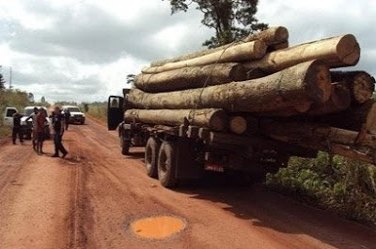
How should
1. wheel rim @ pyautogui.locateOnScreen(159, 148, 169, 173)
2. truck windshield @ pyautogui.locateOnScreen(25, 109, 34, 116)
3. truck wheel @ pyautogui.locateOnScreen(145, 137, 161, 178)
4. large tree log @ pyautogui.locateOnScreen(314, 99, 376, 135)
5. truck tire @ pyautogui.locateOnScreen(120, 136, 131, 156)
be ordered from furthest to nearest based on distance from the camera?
truck windshield @ pyautogui.locateOnScreen(25, 109, 34, 116) < truck tire @ pyautogui.locateOnScreen(120, 136, 131, 156) < truck wheel @ pyautogui.locateOnScreen(145, 137, 161, 178) < wheel rim @ pyautogui.locateOnScreen(159, 148, 169, 173) < large tree log @ pyautogui.locateOnScreen(314, 99, 376, 135)

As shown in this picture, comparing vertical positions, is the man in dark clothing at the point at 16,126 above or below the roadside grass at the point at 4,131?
above

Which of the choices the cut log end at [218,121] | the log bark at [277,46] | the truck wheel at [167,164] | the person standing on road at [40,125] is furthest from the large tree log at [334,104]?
the person standing on road at [40,125]

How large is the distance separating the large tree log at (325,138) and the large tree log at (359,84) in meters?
0.66

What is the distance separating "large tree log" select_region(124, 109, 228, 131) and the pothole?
2.02 metres

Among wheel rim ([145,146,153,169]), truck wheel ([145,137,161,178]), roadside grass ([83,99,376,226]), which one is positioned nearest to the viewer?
roadside grass ([83,99,376,226])

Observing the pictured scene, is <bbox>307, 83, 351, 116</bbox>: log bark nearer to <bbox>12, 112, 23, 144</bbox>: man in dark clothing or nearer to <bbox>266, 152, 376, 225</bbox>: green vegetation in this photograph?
<bbox>266, 152, 376, 225</bbox>: green vegetation

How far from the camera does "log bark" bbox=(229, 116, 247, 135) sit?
1045 centimetres

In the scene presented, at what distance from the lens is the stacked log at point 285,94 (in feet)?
→ 27.3

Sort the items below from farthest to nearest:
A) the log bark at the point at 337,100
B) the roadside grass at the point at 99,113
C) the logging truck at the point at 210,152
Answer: the roadside grass at the point at 99,113, the logging truck at the point at 210,152, the log bark at the point at 337,100

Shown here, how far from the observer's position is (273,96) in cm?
892

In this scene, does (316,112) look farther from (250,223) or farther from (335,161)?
(335,161)

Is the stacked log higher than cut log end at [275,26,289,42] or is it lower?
lower

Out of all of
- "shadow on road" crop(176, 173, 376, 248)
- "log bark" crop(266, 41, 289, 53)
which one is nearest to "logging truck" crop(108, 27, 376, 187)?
"log bark" crop(266, 41, 289, 53)

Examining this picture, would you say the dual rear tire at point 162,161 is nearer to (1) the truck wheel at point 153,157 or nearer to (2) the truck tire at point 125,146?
(1) the truck wheel at point 153,157
